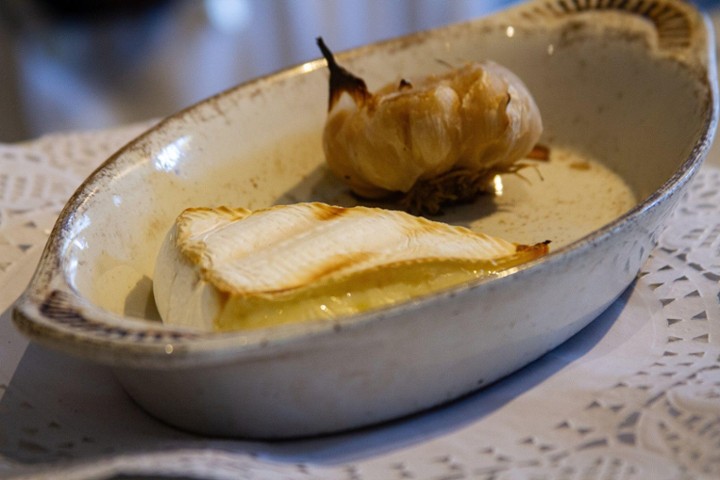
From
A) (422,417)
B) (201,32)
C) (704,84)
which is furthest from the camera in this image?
(201,32)

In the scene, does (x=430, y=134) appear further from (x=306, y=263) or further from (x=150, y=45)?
(x=150, y=45)

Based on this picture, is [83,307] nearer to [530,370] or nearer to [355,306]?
[355,306]

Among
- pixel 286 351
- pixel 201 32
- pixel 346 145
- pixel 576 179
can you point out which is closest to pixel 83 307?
pixel 286 351

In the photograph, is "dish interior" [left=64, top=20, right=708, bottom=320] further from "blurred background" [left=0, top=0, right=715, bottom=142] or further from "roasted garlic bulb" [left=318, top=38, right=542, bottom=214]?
"blurred background" [left=0, top=0, right=715, bottom=142]

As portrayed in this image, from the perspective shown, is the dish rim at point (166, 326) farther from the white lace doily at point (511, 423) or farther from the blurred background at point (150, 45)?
the blurred background at point (150, 45)

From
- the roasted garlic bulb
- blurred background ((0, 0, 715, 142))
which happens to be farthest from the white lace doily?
blurred background ((0, 0, 715, 142))

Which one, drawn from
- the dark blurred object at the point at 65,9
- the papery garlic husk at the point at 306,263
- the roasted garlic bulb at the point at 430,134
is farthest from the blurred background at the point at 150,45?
the papery garlic husk at the point at 306,263
